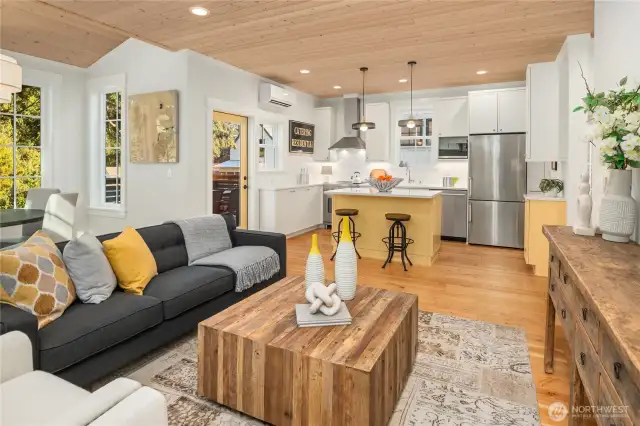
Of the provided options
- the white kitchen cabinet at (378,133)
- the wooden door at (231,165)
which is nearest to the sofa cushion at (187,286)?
the wooden door at (231,165)

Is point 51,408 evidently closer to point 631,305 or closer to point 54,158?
point 631,305

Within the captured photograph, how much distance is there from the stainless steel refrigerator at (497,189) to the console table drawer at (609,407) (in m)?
5.43

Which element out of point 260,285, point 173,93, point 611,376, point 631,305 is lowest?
point 260,285

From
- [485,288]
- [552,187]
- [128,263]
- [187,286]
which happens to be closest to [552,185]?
[552,187]

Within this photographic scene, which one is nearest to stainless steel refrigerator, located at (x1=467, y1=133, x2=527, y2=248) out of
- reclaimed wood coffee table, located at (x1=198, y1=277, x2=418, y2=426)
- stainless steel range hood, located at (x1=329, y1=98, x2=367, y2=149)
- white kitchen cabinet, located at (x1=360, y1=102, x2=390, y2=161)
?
white kitchen cabinet, located at (x1=360, y1=102, x2=390, y2=161)

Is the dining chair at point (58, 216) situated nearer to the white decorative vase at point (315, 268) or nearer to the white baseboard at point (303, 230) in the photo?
the white decorative vase at point (315, 268)

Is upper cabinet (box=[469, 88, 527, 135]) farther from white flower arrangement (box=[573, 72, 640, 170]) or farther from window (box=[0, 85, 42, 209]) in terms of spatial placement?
window (box=[0, 85, 42, 209])

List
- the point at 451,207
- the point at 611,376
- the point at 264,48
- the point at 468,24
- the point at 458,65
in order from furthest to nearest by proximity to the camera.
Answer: the point at 451,207 → the point at 458,65 → the point at 264,48 → the point at 468,24 → the point at 611,376

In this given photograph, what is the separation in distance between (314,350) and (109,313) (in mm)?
1238

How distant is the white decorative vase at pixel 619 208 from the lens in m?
1.89

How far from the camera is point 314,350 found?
1759 millimetres

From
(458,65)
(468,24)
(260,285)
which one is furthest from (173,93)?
(458,65)

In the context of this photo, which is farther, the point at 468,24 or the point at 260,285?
the point at 468,24

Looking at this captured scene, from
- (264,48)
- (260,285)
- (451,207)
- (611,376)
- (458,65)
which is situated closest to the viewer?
(611,376)
